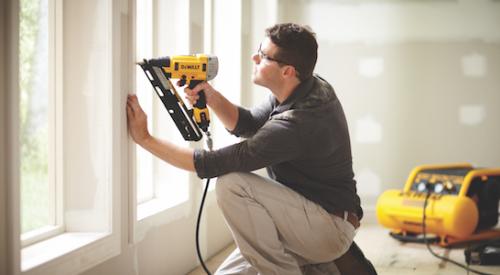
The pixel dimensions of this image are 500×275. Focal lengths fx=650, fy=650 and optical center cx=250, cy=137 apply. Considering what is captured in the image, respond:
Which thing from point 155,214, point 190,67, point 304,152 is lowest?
point 155,214

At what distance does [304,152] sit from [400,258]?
4.64ft

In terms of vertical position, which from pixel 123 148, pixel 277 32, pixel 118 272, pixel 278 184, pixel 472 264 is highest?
pixel 277 32

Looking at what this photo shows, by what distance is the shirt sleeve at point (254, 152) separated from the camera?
2.35 m

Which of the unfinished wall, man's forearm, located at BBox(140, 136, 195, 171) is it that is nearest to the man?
man's forearm, located at BBox(140, 136, 195, 171)

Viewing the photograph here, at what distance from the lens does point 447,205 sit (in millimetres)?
3779

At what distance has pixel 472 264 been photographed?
11.2ft

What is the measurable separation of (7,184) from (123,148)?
678 mm

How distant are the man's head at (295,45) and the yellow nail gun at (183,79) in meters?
0.26

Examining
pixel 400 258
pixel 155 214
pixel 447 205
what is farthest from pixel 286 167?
pixel 447 205

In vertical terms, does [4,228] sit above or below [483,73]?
below

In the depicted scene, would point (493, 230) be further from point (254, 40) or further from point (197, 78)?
point (197, 78)

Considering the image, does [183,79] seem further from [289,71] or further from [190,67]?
[289,71]

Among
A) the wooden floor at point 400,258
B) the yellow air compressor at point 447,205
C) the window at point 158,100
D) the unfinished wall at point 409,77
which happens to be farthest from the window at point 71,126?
the unfinished wall at point 409,77

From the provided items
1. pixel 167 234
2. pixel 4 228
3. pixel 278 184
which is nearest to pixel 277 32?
pixel 278 184
